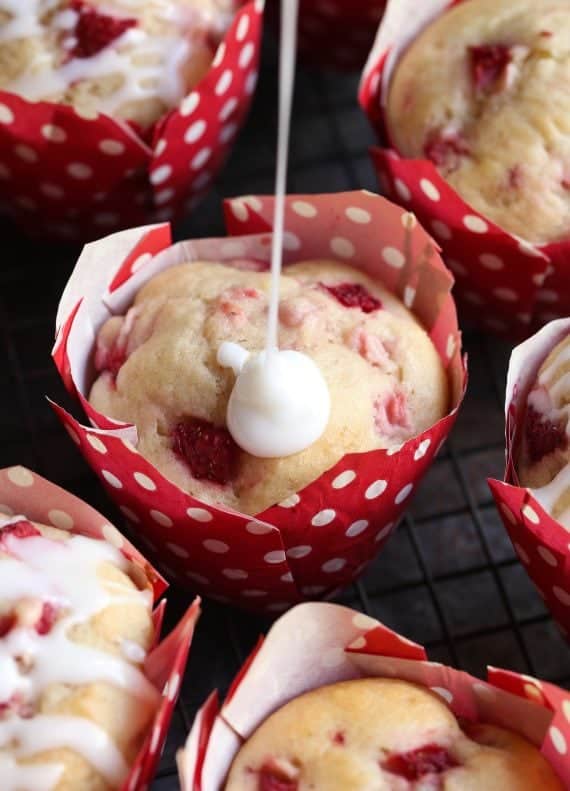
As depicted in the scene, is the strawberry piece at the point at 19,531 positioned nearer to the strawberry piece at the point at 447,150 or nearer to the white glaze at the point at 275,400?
the white glaze at the point at 275,400

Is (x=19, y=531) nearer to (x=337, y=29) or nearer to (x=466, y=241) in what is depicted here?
(x=466, y=241)

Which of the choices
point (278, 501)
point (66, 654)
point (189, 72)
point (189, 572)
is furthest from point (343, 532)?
point (189, 72)

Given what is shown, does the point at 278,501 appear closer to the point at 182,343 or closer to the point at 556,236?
the point at 182,343

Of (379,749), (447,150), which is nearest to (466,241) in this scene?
(447,150)

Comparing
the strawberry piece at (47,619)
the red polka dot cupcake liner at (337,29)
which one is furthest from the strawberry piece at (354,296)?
the red polka dot cupcake liner at (337,29)

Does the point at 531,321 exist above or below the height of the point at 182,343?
below

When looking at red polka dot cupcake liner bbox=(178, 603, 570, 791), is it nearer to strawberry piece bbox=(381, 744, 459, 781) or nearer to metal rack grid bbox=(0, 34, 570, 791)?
strawberry piece bbox=(381, 744, 459, 781)

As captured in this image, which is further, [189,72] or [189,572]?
[189,72]
